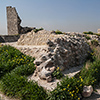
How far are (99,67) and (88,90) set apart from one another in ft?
7.05

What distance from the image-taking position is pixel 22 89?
479cm

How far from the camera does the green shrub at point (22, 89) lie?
447 cm

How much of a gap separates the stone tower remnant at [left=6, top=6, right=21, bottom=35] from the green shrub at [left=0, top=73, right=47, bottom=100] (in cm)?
2041

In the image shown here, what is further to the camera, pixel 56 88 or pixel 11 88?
pixel 11 88

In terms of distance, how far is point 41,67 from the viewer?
18.7ft

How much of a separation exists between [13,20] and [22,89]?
21963 millimetres

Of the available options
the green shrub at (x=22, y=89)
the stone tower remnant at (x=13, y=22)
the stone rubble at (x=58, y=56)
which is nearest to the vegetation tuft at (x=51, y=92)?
the green shrub at (x=22, y=89)

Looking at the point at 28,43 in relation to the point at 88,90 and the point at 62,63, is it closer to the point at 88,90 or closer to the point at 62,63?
the point at 62,63

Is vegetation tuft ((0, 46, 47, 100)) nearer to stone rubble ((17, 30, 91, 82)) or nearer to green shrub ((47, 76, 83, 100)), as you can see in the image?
green shrub ((47, 76, 83, 100))

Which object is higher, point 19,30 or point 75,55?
point 75,55

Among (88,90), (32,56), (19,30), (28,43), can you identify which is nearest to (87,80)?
(88,90)

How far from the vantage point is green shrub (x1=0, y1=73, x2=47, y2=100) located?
4473mm

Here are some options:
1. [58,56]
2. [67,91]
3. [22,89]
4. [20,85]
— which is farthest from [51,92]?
[58,56]

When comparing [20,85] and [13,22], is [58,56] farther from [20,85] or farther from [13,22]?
[13,22]
